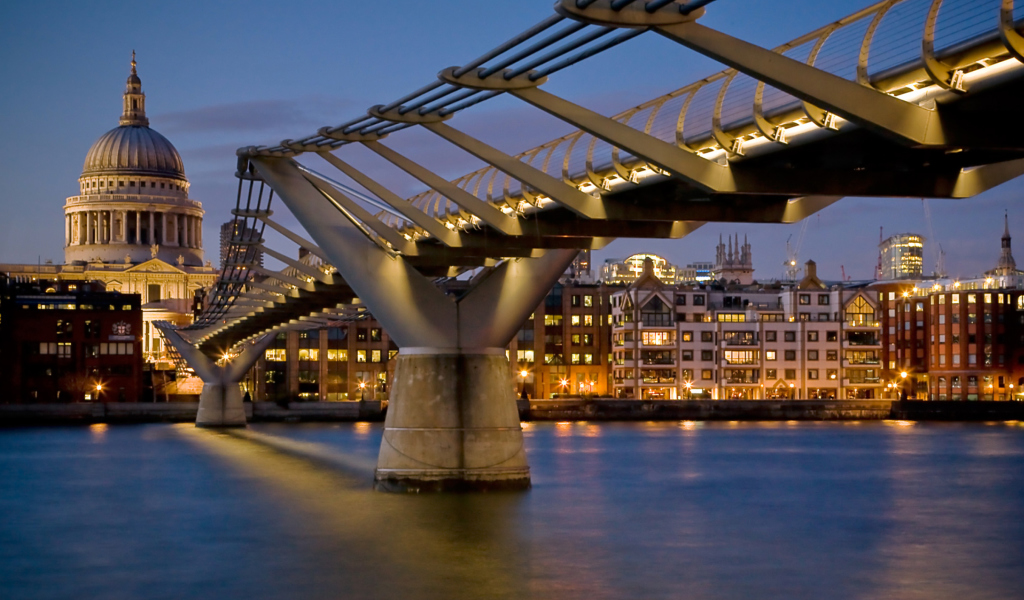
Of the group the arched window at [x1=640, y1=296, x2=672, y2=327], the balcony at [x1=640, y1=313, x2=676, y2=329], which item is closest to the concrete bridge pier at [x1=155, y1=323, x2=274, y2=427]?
the balcony at [x1=640, y1=313, x2=676, y2=329]

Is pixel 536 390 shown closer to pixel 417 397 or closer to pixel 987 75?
pixel 417 397

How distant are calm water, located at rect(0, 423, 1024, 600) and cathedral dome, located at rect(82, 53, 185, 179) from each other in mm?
130738

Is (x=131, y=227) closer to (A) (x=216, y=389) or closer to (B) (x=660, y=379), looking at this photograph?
(B) (x=660, y=379)

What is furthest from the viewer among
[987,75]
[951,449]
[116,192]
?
[116,192]

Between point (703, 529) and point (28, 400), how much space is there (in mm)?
89191

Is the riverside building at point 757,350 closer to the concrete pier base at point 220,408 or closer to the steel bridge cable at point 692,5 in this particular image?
the concrete pier base at point 220,408

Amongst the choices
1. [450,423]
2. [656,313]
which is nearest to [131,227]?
[656,313]

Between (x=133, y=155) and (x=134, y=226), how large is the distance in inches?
365

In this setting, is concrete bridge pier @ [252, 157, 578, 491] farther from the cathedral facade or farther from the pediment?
the pediment

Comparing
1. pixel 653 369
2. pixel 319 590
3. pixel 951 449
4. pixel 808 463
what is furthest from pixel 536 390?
pixel 319 590

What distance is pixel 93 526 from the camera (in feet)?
118

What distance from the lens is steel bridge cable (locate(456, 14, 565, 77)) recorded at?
1767cm

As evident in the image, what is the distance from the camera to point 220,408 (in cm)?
9481

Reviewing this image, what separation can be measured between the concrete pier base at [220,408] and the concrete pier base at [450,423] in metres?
60.2
